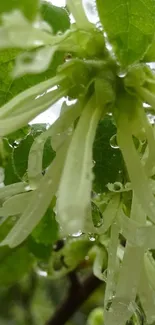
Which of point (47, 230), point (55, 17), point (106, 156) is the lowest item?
point (47, 230)

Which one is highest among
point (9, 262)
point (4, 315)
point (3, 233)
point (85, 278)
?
point (3, 233)

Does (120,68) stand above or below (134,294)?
above

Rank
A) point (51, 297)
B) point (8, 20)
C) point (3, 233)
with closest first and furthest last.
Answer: point (8, 20) → point (3, 233) → point (51, 297)

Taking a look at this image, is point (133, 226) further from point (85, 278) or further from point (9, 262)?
point (85, 278)

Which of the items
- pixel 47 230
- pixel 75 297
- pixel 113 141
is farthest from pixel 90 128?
pixel 75 297

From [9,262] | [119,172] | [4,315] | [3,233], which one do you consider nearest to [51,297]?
[4,315]

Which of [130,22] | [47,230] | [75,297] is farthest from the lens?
[75,297]

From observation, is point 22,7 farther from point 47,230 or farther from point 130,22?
point 47,230
